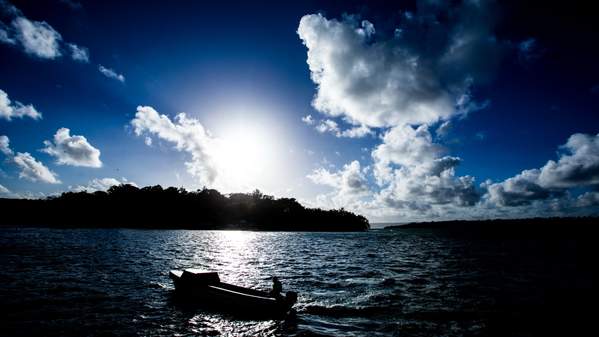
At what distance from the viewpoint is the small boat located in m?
→ 19.7

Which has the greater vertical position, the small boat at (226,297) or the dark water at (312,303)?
the small boat at (226,297)

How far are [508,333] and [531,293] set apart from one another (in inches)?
593

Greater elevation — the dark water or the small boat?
the small boat

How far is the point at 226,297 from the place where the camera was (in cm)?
2081

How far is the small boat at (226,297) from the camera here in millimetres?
19672

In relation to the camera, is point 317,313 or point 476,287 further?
point 476,287

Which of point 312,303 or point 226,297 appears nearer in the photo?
point 226,297

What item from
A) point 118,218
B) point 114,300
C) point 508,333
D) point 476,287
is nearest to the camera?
point 508,333

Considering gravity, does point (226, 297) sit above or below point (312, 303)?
above

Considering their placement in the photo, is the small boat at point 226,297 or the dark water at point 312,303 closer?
the dark water at point 312,303

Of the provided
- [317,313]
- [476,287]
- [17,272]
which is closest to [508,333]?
[317,313]

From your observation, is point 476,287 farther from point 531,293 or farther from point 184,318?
point 184,318

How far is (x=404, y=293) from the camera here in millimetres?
27281

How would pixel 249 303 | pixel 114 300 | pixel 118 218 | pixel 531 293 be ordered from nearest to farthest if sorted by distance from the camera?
pixel 249 303 → pixel 114 300 → pixel 531 293 → pixel 118 218
